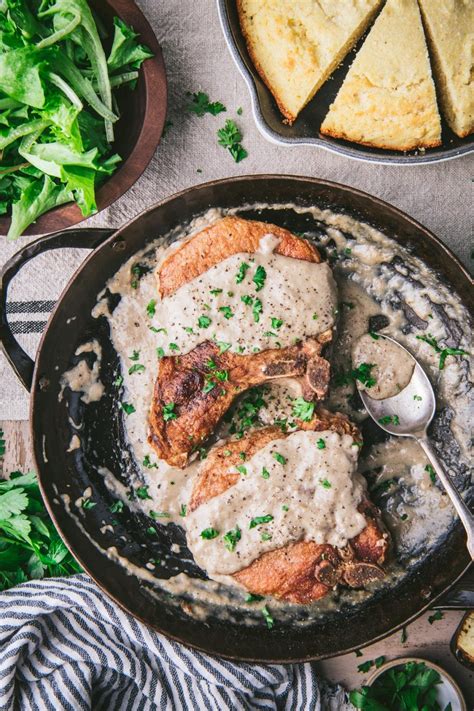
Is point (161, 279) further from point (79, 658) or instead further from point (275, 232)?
point (79, 658)

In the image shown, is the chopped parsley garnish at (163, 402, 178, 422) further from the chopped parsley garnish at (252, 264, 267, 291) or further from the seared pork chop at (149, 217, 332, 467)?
the chopped parsley garnish at (252, 264, 267, 291)

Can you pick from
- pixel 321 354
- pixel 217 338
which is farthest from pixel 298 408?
pixel 217 338

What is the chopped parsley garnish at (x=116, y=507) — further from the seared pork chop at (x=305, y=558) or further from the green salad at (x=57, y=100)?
the green salad at (x=57, y=100)

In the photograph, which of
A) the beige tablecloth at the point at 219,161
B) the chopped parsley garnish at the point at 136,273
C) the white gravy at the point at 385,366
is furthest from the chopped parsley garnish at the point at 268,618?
the beige tablecloth at the point at 219,161

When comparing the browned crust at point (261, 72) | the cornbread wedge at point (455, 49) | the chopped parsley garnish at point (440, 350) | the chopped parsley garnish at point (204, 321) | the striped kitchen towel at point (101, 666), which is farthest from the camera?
the striped kitchen towel at point (101, 666)

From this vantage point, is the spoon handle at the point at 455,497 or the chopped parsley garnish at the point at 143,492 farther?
the chopped parsley garnish at the point at 143,492
